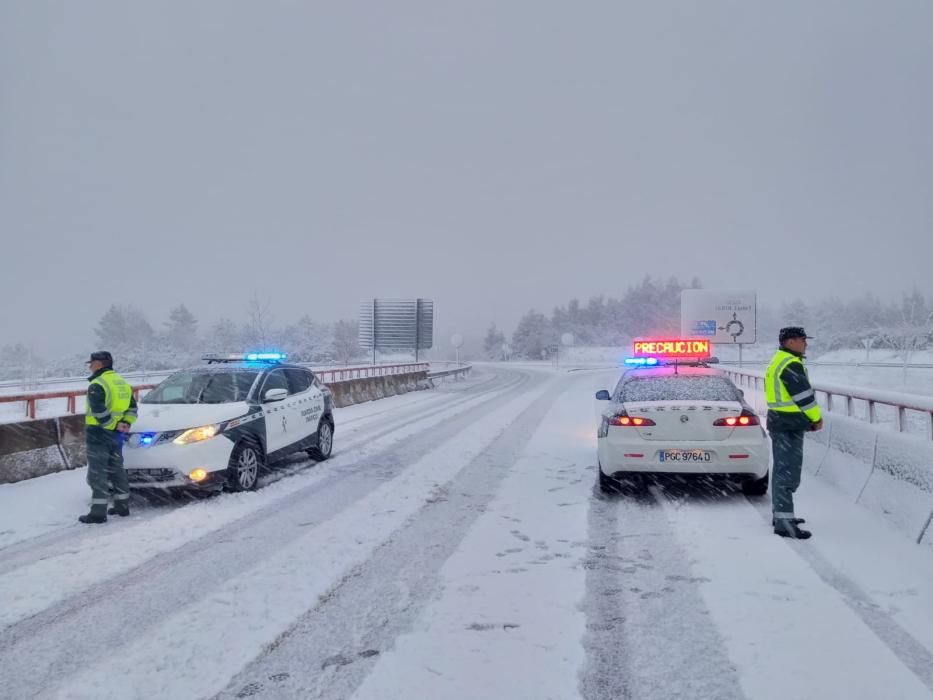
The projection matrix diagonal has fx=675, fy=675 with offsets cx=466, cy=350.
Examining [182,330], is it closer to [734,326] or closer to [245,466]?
[734,326]

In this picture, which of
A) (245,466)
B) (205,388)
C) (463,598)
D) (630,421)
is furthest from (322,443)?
(463,598)

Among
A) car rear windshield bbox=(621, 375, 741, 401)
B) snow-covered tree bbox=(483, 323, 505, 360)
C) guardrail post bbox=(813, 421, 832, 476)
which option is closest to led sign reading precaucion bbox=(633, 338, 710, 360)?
car rear windshield bbox=(621, 375, 741, 401)

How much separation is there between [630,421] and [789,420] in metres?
1.74

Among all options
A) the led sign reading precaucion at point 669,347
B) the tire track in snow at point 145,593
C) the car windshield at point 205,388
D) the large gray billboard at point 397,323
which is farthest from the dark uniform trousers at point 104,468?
the large gray billboard at point 397,323

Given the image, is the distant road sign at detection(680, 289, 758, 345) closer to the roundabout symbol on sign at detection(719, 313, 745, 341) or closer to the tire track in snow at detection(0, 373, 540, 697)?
the roundabout symbol on sign at detection(719, 313, 745, 341)

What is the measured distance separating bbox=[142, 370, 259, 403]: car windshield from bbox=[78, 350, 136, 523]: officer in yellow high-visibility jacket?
5.20 ft

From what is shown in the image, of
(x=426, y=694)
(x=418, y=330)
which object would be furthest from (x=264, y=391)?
(x=418, y=330)

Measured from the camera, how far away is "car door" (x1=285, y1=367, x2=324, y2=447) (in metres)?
10.0

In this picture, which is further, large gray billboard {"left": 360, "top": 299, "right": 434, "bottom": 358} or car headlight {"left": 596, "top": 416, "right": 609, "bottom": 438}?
large gray billboard {"left": 360, "top": 299, "right": 434, "bottom": 358}

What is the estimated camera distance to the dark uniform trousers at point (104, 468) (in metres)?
7.02

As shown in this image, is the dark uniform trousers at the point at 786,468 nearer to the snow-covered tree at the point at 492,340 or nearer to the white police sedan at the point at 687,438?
the white police sedan at the point at 687,438

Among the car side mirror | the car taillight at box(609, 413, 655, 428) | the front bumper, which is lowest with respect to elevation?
the front bumper

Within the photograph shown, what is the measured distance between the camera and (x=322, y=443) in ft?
35.4

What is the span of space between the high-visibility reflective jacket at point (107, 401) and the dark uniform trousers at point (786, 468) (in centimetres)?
649
